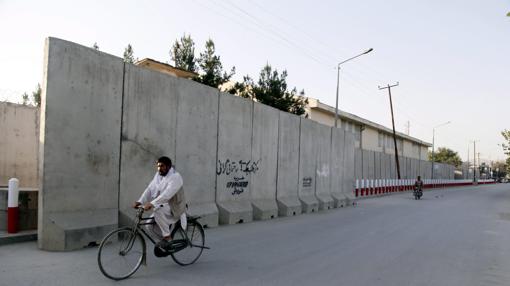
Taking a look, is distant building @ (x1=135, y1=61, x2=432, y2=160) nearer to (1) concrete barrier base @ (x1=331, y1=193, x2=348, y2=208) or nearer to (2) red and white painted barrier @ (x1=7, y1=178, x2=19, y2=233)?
(1) concrete barrier base @ (x1=331, y1=193, x2=348, y2=208)

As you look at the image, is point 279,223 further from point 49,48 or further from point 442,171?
point 442,171

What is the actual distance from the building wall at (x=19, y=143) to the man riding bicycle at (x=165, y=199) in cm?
980

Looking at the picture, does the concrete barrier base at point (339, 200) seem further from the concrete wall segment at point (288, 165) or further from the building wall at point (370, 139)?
the building wall at point (370, 139)

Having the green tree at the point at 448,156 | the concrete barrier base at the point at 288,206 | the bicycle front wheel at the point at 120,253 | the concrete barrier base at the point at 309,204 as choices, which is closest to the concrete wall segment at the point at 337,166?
the concrete barrier base at the point at 309,204

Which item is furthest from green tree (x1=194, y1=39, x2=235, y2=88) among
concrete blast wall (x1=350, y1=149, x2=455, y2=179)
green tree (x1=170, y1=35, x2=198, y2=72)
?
concrete blast wall (x1=350, y1=149, x2=455, y2=179)

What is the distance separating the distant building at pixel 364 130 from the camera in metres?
42.1

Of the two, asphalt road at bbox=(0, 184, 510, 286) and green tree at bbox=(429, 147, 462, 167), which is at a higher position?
green tree at bbox=(429, 147, 462, 167)

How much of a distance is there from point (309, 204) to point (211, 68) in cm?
2054

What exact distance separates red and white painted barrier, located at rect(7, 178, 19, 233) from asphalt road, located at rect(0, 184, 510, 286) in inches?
20.2

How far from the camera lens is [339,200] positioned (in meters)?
20.3

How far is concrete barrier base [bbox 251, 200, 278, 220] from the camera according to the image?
44.3 ft

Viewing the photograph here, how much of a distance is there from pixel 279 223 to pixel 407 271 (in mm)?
6236

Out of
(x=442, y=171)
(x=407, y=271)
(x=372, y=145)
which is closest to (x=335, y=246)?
(x=407, y=271)

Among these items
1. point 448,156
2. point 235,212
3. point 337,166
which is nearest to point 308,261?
point 235,212
